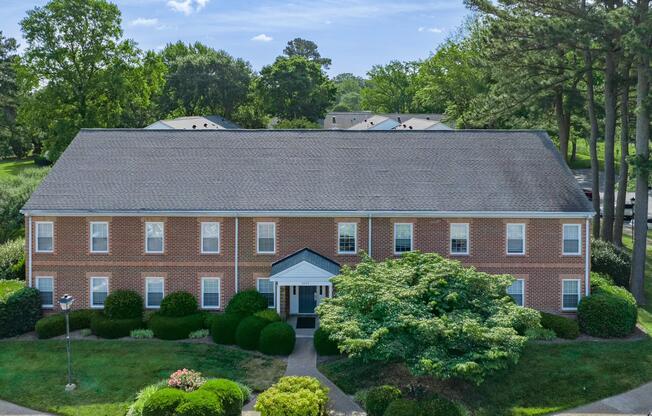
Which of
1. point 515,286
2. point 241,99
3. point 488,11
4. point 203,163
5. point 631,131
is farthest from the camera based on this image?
point 241,99

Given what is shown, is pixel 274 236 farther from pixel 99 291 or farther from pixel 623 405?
pixel 623 405

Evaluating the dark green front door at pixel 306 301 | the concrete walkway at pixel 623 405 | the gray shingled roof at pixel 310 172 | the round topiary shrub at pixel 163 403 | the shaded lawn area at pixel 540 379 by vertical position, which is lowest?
the concrete walkway at pixel 623 405

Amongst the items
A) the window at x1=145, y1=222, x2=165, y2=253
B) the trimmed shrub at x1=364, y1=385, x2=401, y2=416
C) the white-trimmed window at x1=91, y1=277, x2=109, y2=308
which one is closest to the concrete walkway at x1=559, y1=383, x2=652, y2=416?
the trimmed shrub at x1=364, y1=385, x2=401, y2=416

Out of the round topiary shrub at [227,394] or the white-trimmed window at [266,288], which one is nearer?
the round topiary shrub at [227,394]

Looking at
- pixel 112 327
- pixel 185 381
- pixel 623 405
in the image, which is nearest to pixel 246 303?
pixel 112 327

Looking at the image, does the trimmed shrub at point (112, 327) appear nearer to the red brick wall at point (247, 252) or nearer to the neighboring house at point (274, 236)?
the neighboring house at point (274, 236)

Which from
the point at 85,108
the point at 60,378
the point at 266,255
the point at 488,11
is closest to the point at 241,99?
the point at 85,108

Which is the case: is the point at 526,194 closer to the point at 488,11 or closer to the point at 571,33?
the point at 571,33

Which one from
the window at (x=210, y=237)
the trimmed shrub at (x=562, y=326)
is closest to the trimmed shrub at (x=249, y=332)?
the window at (x=210, y=237)
